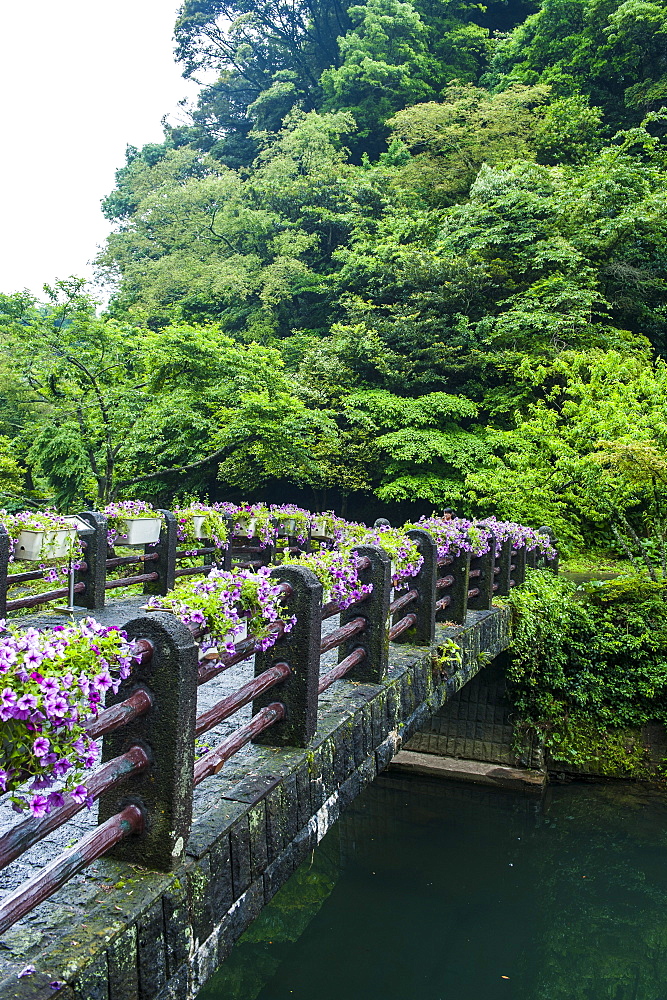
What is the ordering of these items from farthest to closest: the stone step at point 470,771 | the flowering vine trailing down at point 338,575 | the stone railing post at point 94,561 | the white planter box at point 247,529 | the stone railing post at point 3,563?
the stone step at point 470,771, the white planter box at point 247,529, the stone railing post at point 94,561, the stone railing post at point 3,563, the flowering vine trailing down at point 338,575

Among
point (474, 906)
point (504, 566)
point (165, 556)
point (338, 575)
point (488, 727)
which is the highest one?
point (338, 575)

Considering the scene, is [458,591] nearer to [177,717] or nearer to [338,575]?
[338,575]

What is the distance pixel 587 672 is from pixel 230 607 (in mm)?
6909

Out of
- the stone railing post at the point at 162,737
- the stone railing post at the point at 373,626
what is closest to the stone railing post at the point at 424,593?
the stone railing post at the point at 373,626

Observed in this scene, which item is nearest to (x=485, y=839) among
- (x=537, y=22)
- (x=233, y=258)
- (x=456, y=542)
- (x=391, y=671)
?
(x=456, y=542)

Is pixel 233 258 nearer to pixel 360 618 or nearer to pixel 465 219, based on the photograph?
pixel 465 219

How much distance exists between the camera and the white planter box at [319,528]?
7.04 meters

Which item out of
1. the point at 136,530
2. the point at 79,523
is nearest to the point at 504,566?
the point at 136,530

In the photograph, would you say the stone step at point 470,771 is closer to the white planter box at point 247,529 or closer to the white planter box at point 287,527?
the white planter box at point 287,527

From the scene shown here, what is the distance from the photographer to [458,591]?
5.76 meters

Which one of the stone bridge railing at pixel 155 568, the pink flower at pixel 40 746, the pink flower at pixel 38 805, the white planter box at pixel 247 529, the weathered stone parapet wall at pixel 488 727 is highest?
the pink flower at pixel 40 746

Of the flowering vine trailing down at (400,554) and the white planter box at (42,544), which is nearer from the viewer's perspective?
the flowering vine trailing down at (400,554)

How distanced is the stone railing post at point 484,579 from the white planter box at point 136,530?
281cm

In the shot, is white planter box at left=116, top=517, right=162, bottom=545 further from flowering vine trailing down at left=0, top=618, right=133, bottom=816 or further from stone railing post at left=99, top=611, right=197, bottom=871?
flowering vine trailing down at left=0, top=618, right=133, bottom=816
